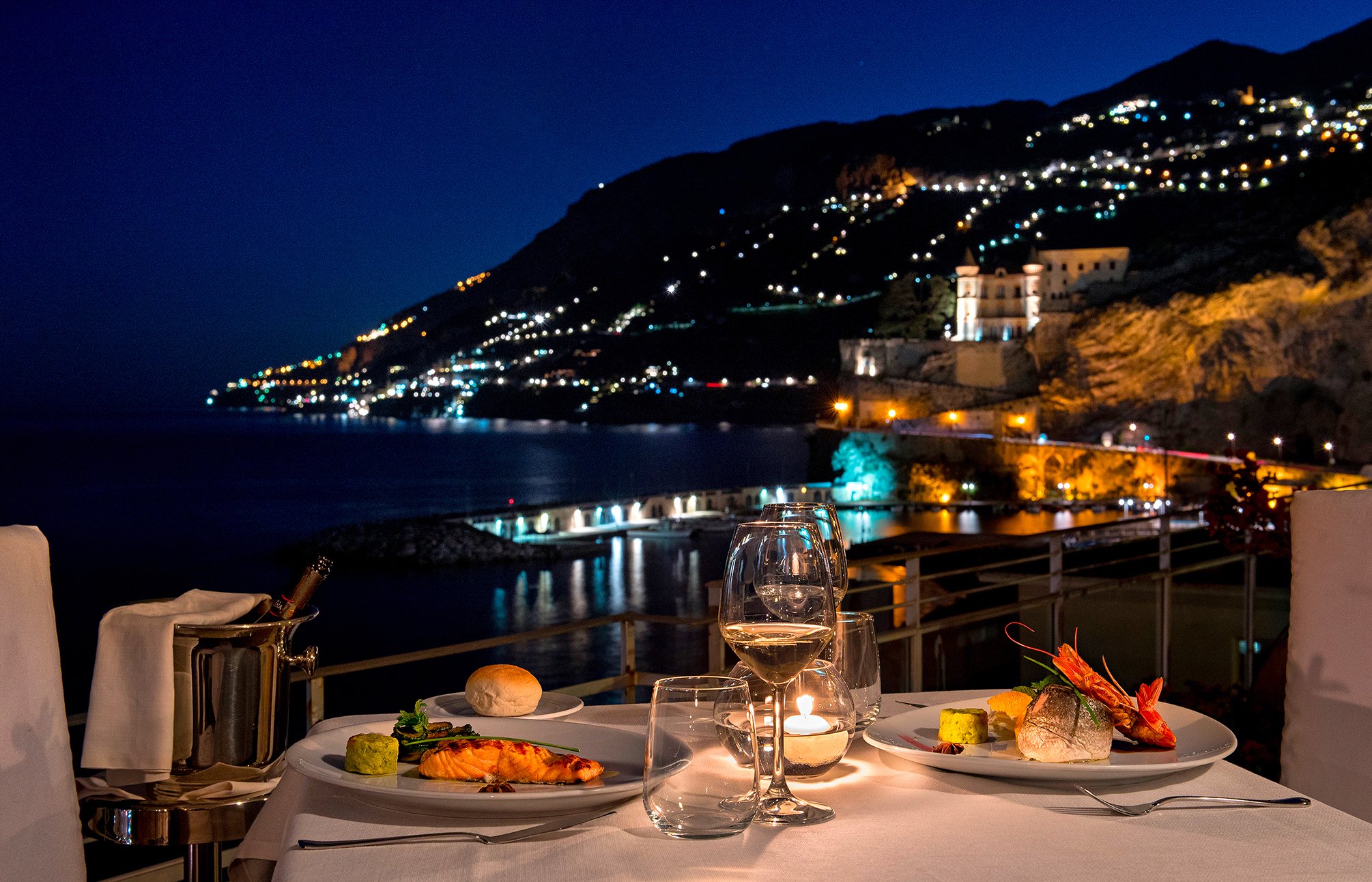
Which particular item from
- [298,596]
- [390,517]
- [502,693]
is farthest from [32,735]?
[390,517]

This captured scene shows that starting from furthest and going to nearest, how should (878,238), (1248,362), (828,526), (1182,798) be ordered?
(878,238) < (1248,362) < (828,526) < (1182,798)

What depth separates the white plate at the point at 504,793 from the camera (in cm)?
120

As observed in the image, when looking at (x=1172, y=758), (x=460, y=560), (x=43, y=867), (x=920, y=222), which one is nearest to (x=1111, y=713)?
(x=1172, y=758)

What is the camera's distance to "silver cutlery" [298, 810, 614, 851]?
1.12m

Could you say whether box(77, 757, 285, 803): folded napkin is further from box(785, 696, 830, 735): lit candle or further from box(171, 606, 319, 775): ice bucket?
box(785, 696, 830, 735): lit candle

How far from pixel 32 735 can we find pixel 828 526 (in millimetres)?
1276

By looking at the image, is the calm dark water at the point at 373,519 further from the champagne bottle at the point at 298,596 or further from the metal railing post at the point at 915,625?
the metal railing post at the point at 915,625

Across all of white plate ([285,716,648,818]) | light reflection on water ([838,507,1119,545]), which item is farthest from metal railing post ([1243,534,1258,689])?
light reflection on water ([838,507,1119,545])

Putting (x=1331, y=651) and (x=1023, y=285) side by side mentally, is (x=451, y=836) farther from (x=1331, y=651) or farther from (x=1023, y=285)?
(x=1023, y=285)

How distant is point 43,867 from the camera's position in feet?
5.61

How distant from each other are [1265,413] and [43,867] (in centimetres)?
4176

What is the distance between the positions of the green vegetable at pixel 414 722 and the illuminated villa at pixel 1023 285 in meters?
56.2

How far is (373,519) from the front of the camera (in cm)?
5056

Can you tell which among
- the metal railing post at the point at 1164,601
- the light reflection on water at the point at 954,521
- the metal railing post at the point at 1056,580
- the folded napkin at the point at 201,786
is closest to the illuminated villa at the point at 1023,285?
the light reflection on water at the point at 954,521
